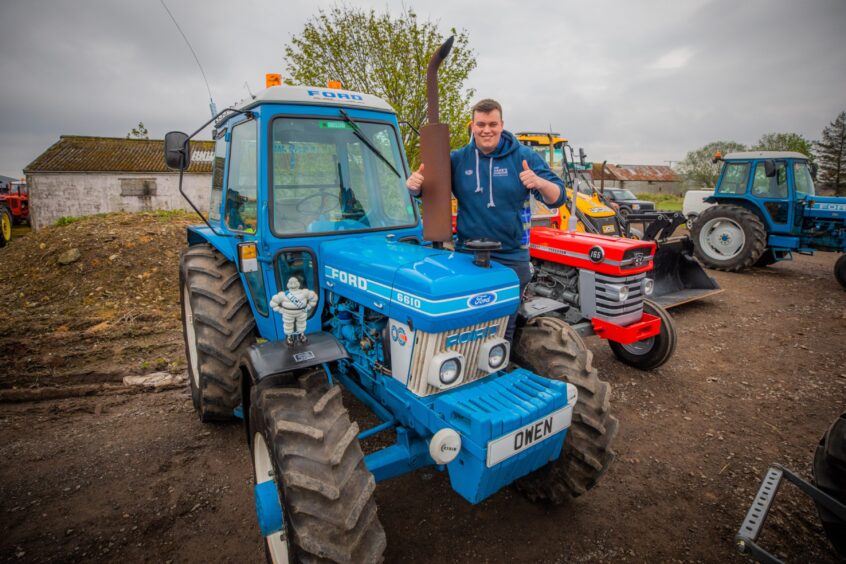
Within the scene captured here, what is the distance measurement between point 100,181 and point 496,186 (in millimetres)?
24273

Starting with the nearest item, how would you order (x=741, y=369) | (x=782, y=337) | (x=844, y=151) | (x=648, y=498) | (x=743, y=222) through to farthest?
(x=648, y=498)
(x=741, y=369)
(x=782, y=337)
(x=743, y=222)
(x=844, y=151)

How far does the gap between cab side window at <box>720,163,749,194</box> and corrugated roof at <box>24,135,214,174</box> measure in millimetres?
19158

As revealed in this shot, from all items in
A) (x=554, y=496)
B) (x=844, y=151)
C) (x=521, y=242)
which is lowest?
(x=554, y=496)

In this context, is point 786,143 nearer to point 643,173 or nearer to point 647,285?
point 643,173

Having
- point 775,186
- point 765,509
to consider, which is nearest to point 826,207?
point 775,186

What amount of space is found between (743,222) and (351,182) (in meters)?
9.28

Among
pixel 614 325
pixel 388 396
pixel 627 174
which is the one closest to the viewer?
pixel 388 396

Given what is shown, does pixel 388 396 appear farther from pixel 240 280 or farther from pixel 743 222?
pixel 743 222

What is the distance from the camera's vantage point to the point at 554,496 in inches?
102

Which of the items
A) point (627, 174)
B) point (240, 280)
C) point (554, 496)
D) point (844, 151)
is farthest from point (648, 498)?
point (627, 174)

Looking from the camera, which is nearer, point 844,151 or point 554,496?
point 554,496

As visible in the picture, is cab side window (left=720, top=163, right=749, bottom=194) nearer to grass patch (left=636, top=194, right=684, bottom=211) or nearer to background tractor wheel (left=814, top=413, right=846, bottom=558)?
background tractor wheel (left=814, top=413, right=846, bottom=558)

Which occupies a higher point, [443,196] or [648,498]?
[443,196]

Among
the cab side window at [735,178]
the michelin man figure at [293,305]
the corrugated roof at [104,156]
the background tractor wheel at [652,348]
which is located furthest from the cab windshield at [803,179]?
the corrugated roof at [104,156]
